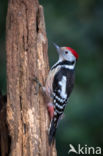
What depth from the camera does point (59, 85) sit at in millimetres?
5770

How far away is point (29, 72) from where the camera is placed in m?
5.35

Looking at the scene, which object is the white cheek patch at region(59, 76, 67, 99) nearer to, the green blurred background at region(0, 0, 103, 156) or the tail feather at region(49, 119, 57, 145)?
the tail feather at region(49, 119, 57, 145)

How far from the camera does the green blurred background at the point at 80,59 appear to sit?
7.15m

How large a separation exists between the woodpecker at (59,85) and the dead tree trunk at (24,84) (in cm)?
16

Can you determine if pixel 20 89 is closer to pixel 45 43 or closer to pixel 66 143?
pixel 45 43

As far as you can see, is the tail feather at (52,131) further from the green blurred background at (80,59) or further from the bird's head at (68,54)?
the green blurred background at (80,59)

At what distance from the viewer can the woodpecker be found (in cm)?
554

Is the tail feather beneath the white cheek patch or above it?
beneath

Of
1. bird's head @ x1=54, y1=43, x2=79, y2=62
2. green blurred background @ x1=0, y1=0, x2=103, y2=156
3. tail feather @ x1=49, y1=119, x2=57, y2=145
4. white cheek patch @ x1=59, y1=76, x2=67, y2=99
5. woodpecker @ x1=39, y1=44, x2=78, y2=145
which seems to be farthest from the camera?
green blurred background @ x1=0, y1=0, x2=103, y2=156

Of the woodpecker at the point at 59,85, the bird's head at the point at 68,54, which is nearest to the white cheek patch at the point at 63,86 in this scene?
the woodpecker at the point at 59,85

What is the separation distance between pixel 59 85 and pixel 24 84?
2.07 ft

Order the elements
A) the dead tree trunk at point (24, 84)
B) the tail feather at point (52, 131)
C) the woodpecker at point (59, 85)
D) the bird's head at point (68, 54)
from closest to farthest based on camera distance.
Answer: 1. the dead tree trunk at point (24, 84)
2. the tail feather at point (52, 131)
3. the woodpecker at point (59, 85)
4. the bird's head at point (68, 54)

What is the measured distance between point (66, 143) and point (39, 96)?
1.95 m

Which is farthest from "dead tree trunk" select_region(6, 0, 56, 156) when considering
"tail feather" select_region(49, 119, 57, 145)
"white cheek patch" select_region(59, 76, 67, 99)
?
"white cheek patch" select_region(59, 76, 67, 99)
